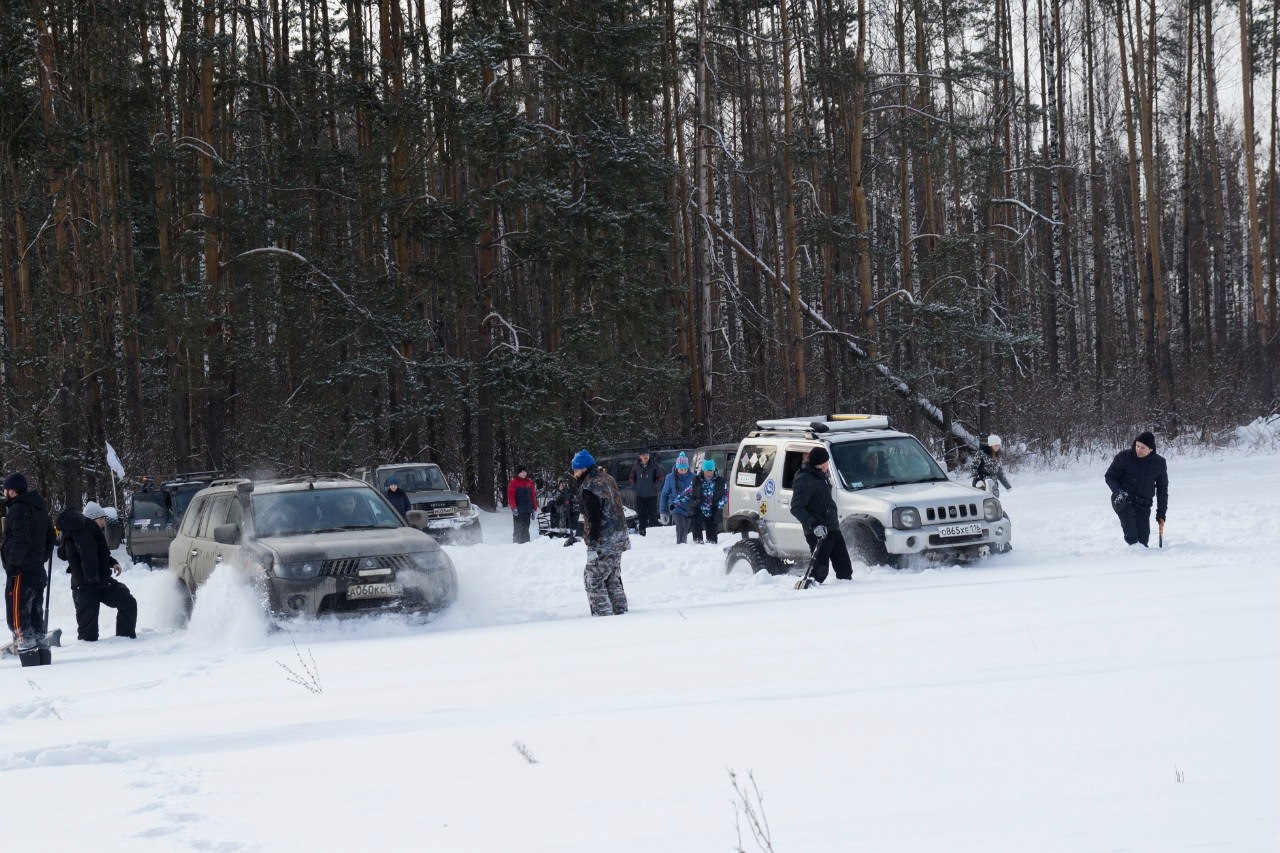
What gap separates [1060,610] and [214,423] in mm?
24751

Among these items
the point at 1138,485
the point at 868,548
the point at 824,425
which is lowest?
the point at 868,548

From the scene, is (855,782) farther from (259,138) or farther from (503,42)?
(259,138)

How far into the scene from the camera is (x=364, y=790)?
5445mm

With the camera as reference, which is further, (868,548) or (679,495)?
(679,495)

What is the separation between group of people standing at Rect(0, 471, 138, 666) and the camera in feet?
37.0

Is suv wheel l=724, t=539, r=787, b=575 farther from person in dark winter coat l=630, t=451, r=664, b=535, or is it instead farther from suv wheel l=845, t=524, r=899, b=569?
person in dark winter coat l=630, t=451, r=664, b=535

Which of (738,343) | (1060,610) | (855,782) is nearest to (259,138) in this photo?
(738,343)

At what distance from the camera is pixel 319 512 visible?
12555 millimetres

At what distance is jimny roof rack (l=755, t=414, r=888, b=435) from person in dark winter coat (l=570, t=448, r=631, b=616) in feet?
12.9

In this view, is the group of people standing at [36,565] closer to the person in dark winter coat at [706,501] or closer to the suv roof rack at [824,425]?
the suv roof rack at [824,425]

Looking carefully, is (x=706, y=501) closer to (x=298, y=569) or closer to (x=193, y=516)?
(x=193, y=516)

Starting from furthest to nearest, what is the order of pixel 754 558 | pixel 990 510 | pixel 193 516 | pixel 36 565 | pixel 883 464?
pixel 883 464 < pixel 754 558 < pixel 990 510 < pixel 193 516 < pixel 36 565

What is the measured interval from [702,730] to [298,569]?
6.17 metres

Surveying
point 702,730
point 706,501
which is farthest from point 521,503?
point 702,730
